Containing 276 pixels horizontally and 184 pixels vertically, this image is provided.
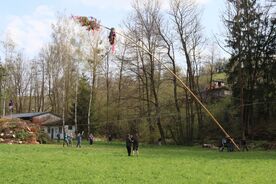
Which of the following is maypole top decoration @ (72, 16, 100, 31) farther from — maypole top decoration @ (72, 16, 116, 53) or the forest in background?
the forest in background

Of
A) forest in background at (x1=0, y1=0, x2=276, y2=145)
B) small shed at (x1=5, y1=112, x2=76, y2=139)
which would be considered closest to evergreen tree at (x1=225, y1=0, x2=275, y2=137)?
forest in background at (x1=0, y1=0, x2=276, y2=145)

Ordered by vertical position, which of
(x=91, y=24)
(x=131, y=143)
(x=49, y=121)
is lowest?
(x=131, y=143)

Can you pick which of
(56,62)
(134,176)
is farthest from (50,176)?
(56,62)

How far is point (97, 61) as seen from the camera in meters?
66.7

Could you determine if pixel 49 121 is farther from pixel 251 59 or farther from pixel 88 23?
pixel 88 23

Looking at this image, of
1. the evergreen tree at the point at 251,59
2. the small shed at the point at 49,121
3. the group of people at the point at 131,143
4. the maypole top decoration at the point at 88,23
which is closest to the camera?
the maypole top decoration at the point at 88,23

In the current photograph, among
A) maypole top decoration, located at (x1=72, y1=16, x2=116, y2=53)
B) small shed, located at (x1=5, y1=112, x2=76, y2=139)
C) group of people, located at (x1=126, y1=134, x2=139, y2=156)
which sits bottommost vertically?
group of people, located at (x1=126, y1=134, x2=139, y2=156)

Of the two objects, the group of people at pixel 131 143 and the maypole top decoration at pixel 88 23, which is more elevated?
the maypole top decoration at pixel 88 23

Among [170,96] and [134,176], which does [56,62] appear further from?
[134,176]

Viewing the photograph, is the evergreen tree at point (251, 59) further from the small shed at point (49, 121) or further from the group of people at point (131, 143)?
the small shed at point (49, 121)

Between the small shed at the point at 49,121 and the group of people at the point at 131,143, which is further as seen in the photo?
the small shed at the point at 49,121

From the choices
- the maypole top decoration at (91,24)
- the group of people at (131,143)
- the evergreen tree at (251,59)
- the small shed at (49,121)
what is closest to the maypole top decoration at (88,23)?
the maypole top decoration at (91,24)

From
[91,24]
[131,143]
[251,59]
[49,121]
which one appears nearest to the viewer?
[91,24]

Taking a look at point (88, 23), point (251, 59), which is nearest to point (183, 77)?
point (251, 59)
